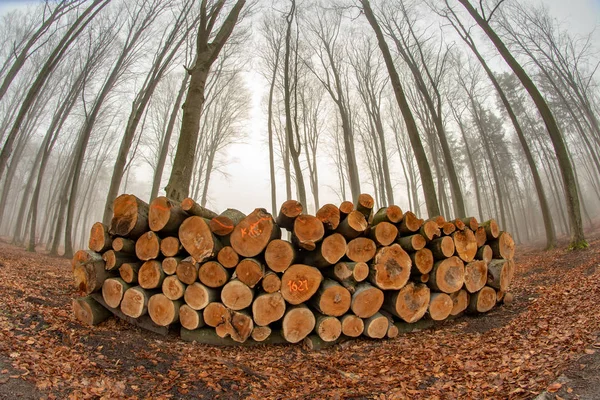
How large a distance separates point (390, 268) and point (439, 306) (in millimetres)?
949

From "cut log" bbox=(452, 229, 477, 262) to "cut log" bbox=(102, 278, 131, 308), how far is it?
427 centimetres

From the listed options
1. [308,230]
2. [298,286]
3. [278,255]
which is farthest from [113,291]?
[308,230]

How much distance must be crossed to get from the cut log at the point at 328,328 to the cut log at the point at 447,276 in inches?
56.0

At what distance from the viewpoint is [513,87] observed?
1888 cm

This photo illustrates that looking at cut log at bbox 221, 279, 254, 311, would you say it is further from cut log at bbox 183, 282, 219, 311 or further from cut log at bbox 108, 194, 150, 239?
cut log at bbox 108, 194, 150, 239

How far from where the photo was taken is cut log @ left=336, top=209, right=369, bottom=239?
3631 mm

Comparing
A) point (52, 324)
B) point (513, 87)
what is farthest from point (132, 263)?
point (513, 87)

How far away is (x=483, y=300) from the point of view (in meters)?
4.21

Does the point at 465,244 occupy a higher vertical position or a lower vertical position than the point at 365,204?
lower

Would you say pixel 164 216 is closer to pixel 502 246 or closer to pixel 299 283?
pixel 299 283

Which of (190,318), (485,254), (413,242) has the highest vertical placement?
(413,242)

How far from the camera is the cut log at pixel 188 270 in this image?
3.43 metres

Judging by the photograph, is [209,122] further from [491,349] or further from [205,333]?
[491,349]

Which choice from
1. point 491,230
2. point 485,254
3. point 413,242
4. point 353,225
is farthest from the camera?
point 491,230
